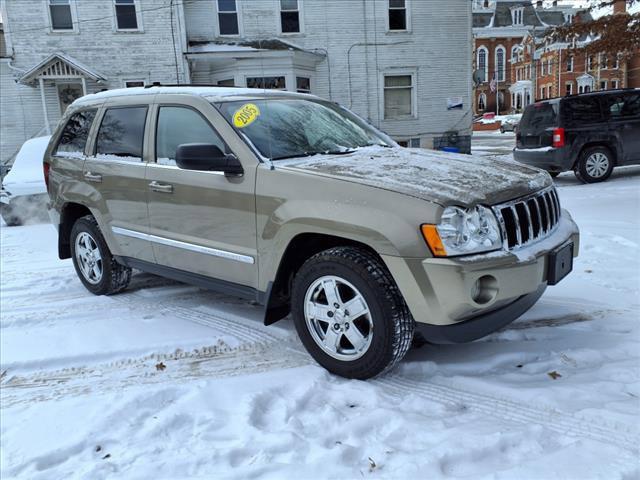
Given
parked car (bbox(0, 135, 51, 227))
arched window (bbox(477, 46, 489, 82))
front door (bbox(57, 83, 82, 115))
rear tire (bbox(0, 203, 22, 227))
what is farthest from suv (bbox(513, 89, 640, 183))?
arched window (bbox(477, 46, 489, 82))

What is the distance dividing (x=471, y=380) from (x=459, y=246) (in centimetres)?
88

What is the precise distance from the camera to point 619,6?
40.8 ft

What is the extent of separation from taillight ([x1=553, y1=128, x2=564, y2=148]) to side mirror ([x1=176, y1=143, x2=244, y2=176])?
895 cm

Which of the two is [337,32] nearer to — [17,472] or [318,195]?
[318,195]

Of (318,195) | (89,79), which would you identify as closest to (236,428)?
(318,195)

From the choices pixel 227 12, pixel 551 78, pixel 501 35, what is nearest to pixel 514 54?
pixel 501 35

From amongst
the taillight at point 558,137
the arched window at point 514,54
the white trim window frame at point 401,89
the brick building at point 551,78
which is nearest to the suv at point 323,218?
the taillight at point 558,137

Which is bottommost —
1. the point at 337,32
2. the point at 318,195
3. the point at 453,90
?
the point at 318,195

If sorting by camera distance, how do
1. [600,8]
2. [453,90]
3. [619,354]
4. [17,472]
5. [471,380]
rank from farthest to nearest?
1. [453,90]
2. [600,8]
3. [619,354]
4. [471,380]
5. [17,472]

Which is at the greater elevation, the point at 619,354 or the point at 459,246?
the point at 459,246

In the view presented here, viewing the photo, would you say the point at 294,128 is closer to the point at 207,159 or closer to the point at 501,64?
the point at 207,159

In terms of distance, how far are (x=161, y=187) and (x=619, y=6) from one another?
1250 cm

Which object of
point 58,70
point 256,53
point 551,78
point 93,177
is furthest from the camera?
point 551,78

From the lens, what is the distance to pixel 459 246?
2.88 meters
